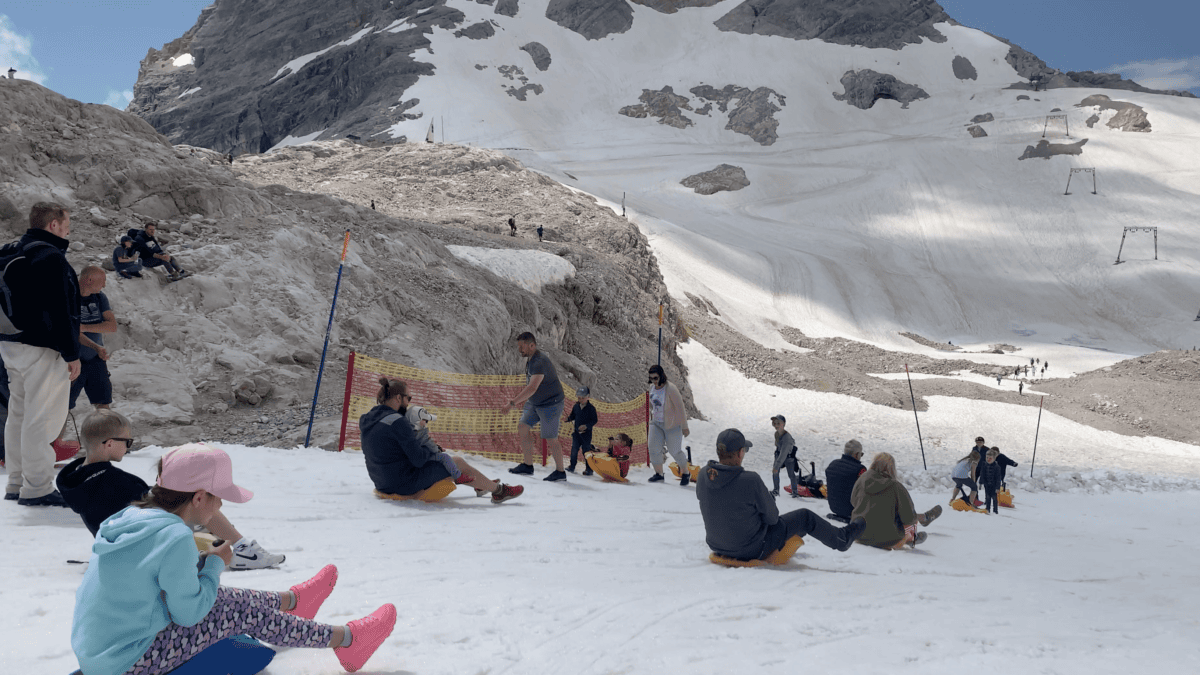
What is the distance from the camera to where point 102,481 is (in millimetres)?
3895

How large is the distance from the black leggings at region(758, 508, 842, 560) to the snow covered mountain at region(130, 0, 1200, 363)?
104 feet

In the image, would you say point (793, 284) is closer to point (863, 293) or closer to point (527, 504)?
point (863, 293)

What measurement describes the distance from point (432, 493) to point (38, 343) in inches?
123

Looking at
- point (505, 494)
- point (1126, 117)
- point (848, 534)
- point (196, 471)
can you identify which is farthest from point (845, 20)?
point (196, 471)

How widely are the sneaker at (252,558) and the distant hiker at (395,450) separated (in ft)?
6.63

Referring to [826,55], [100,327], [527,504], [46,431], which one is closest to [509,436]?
[527,504]

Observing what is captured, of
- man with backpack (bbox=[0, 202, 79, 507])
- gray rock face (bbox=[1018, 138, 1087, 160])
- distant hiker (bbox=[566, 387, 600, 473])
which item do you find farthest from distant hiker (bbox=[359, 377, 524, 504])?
gray rock face (bbox=[1018, 138, 1087, 160])

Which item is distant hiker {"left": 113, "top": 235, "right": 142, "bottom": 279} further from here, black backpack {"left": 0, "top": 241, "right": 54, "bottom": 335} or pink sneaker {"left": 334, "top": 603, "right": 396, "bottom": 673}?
pink sneaker {"left": 334, "top": 603, "right": 396, "bottom": 673}

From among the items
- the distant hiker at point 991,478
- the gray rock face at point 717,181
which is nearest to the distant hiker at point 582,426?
the distant hiker at point 991,478

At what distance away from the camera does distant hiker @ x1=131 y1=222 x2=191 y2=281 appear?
11000 millimetres

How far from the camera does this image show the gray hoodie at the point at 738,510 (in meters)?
5.33

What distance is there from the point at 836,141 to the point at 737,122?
36.8ft

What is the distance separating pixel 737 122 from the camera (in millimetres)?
84750

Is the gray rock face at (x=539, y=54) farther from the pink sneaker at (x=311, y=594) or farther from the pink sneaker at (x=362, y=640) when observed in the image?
the pink sneaker at (x=362, y=640)
